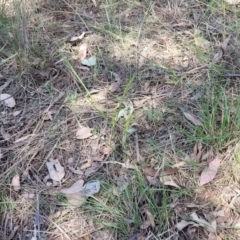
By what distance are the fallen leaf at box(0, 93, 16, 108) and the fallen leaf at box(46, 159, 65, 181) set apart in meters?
0.43

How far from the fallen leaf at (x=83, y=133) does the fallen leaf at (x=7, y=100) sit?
1.34 feet

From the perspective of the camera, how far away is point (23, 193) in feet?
6.28

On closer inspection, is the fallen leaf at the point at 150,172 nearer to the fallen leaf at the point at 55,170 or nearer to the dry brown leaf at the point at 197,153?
the dry brown leaf at the point at 197,153

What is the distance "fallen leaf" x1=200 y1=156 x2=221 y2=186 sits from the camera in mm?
1813

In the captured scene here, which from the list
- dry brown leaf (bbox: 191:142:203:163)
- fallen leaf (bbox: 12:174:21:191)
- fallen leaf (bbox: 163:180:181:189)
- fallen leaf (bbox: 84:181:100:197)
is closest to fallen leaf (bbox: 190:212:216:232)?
fallen leaf (bbox: 163:180:181:189)

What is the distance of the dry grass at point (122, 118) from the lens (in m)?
Result: 1.79

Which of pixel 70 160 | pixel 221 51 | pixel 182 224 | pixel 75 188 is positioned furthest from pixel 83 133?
pixel 221 51

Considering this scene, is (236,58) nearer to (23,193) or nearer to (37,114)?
(37,114)

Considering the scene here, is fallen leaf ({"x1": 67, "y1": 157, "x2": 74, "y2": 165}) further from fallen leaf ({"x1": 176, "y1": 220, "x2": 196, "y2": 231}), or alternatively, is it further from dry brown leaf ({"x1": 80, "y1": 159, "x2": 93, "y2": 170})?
fallen leaf ({"x1": 176, "y1": 220, "x2": 196, "y2": 231})

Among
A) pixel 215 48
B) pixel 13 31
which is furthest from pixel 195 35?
pixel 13 31

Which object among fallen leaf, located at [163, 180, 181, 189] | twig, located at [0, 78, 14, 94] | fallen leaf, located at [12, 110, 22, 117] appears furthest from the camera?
twig, located at [0, 78, 14, 94]

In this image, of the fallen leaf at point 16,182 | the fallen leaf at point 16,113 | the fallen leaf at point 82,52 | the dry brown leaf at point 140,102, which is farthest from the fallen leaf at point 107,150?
the fallen leaf at point 82,52

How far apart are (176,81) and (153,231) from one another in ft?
2.55

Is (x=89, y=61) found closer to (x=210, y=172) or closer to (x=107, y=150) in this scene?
(x=107, y=150)
